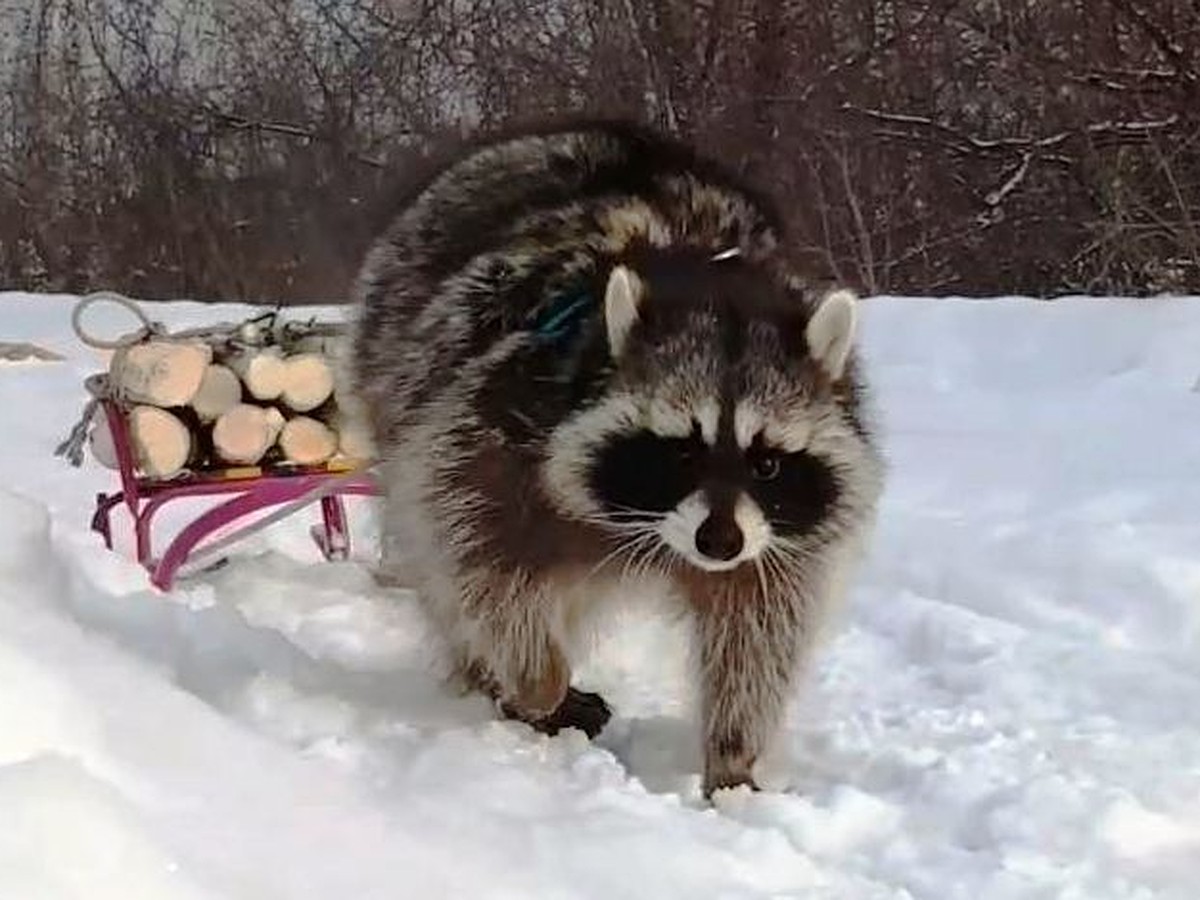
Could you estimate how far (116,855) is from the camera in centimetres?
187

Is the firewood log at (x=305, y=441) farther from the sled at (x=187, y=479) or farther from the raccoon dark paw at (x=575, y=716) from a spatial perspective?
the raccoon dark paw at (x=575, y=716)

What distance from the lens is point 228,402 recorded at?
463cm

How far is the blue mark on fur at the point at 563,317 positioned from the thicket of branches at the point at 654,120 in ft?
20.0

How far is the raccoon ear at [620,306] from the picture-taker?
2.97 m

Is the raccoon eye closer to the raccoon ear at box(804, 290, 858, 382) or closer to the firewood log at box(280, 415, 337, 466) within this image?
the raccoon ear at box(804, 290, 858, 382)

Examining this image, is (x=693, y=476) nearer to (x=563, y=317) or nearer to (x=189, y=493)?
(x=563, y=317)

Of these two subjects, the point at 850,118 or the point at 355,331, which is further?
the point at 850,118

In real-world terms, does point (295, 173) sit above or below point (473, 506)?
above

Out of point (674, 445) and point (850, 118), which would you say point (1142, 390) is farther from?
point (850, 118)

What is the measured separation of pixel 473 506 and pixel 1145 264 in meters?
6.87

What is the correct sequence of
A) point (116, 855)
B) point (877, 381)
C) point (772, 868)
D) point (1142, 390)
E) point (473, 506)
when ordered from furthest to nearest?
point (877, 381), point (1142, 390), point (473, 506), point (772, 868), point (116, 855)

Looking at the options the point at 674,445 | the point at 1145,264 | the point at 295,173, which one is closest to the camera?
the point at 674,445

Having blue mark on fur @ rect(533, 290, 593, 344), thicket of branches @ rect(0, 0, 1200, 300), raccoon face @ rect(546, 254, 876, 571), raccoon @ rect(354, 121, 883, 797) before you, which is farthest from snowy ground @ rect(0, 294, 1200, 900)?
thicket of branches @ rect(0, 0, 1200, 300)

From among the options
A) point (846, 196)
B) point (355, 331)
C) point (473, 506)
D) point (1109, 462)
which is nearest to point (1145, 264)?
point (846, 196)
